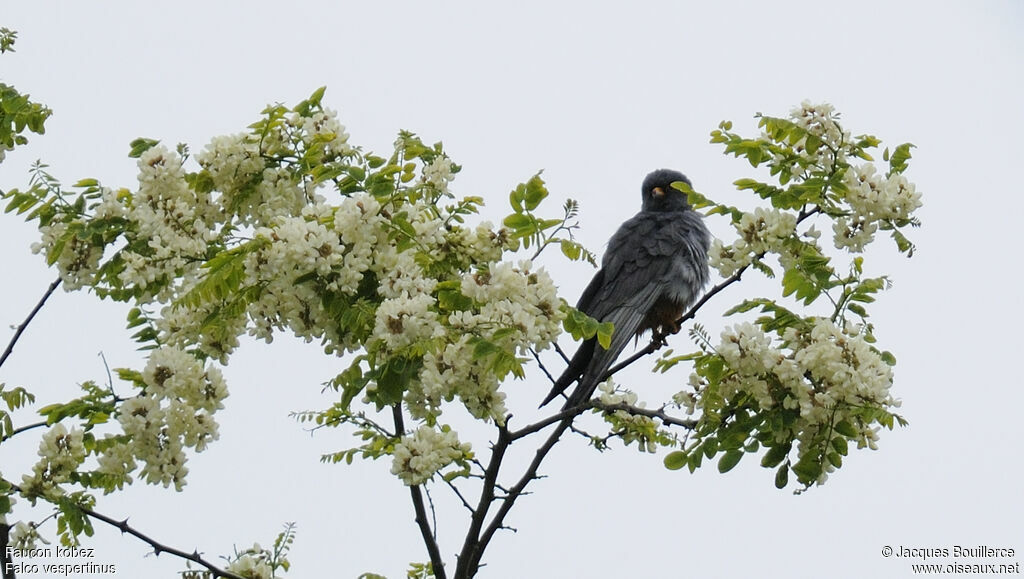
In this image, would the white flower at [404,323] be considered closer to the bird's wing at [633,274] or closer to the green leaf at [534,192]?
the green leaf at [534,192]

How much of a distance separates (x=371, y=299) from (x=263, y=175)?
29.6 inches

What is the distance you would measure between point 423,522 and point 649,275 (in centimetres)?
205

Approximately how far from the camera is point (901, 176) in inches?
142

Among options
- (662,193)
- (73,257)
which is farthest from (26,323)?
(662,193)

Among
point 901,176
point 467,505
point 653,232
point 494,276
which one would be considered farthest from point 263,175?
point 653,232

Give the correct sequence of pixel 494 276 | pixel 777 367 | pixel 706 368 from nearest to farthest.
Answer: pixel 494 276 → pixel 777 367 → pixel 706 368

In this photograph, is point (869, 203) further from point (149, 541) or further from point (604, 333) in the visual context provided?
point (149, 541)

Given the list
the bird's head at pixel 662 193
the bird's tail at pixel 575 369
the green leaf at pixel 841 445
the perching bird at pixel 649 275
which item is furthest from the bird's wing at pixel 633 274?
the green leaf at pixel 841 445

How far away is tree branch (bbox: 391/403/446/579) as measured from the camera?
4.32 meters

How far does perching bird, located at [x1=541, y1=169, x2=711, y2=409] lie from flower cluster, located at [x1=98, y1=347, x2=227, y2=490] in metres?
2.20

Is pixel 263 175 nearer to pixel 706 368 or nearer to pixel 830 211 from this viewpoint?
pixel 706 368

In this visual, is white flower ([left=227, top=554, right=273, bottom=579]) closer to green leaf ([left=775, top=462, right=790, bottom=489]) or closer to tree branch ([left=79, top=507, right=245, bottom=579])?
tree branch ([left=79, top=507, right=245, bottom=579])

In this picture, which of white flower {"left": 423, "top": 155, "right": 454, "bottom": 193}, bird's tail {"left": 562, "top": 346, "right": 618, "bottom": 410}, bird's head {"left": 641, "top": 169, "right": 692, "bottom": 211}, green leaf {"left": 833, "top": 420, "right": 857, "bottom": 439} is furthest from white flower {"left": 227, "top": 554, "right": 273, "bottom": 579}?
bird's head {"left": 641, "top": 169, "right": 692, "bottom": 211}

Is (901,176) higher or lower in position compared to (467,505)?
higher
